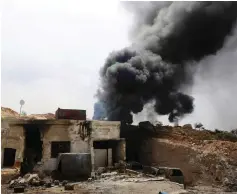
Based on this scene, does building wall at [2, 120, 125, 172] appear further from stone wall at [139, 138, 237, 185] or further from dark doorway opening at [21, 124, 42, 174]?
stone wall at [139, 138, 237, 185]

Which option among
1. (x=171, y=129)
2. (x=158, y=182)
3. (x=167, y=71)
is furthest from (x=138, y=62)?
(x=158, y=182)

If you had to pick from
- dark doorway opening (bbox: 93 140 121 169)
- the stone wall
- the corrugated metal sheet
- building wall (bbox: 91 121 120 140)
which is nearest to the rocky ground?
the stone wall

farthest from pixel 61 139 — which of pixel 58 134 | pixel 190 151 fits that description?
pixel 190 151

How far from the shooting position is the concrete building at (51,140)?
1468 cm

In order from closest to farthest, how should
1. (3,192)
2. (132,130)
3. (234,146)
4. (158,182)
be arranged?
1. (3,192)
2. (158,182)
3. (234,146)
4. (132,130)

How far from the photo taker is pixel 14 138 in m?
14.7

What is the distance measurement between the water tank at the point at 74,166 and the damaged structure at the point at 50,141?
1.72 meters

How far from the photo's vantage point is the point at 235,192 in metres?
12.6

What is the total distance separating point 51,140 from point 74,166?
339 cm

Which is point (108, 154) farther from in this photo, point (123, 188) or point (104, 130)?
point (123, 188)

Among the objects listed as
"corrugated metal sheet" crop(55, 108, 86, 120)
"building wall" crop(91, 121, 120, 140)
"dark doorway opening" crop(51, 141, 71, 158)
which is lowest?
"dark doorway opening" crop(51, 141, 71, 158)

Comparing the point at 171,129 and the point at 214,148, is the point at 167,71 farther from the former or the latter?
the point at 214,148

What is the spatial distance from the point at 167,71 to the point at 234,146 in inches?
387

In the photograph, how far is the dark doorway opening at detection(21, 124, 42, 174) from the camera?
15.0m
